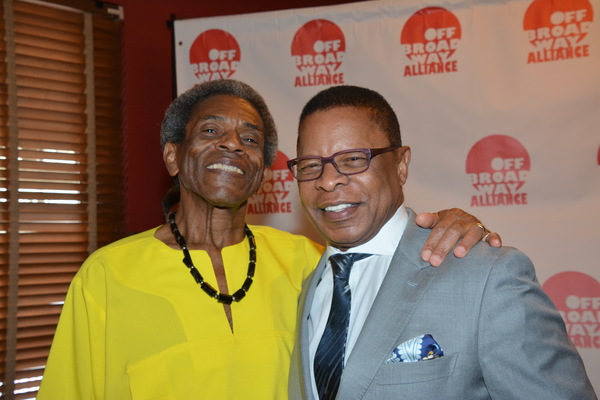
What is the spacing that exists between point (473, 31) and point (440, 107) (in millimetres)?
428

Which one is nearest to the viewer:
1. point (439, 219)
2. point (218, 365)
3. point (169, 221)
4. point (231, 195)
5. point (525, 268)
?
point (525, 268)

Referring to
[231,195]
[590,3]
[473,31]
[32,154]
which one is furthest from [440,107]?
[32,154]

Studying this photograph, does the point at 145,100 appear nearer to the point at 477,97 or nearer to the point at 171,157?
the point at 171,157

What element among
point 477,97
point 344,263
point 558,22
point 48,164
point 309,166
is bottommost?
point 344,263

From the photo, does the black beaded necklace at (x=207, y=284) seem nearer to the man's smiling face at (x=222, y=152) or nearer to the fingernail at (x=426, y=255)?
the man's smiling face at (x=222, y=152)

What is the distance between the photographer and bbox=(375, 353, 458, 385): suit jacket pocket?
1179 mm

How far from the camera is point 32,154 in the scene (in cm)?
294

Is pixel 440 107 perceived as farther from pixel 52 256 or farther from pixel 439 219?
pixel 52 256

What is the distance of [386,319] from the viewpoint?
1269mm

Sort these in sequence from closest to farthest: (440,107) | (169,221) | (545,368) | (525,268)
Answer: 1. (545,368)
2. (525,268)
3. (169,221)
4. (440,107)

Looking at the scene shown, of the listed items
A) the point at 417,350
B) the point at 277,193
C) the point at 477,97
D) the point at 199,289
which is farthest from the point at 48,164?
the point at 417,350

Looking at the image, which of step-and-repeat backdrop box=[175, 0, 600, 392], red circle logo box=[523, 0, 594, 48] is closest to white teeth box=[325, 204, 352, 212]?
step-and-repeat backdrop box=[175, 0, 600, 392]

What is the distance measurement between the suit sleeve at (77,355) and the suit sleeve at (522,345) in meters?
1.05

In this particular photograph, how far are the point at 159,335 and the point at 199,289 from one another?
19 cm
